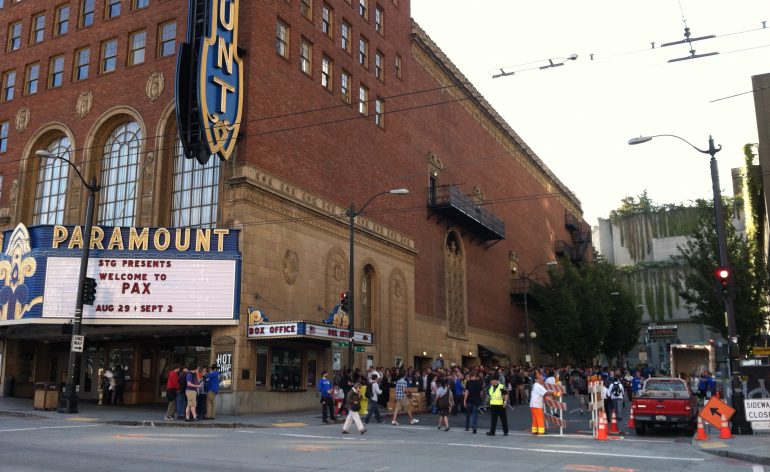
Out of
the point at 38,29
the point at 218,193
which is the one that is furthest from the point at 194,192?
the point at 38,29

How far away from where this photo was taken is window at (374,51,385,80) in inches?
1684

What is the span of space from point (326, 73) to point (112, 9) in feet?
36.8

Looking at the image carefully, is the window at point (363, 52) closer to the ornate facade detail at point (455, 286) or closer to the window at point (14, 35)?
the ornate facade detail at point (455, 286)

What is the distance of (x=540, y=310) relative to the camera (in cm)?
6669

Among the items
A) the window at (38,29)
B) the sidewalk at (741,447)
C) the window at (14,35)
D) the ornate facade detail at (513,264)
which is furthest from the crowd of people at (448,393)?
the window at (14,35)

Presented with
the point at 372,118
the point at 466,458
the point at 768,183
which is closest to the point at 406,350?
the point at 372,118

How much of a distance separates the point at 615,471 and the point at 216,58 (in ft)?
75.3

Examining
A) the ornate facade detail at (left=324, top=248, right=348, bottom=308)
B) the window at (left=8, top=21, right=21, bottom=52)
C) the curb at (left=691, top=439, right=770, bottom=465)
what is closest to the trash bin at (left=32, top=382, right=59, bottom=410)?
the ornate facade detail at (left=324, top=248, right=348, bottom=308)

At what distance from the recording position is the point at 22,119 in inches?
1481

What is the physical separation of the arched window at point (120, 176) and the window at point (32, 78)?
7105 mm

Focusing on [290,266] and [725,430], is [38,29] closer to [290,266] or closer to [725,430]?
[290,266]

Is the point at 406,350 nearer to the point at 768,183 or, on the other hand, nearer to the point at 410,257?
the point at 410,257

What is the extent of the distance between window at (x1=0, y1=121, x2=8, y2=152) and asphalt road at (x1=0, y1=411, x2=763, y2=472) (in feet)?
70.9

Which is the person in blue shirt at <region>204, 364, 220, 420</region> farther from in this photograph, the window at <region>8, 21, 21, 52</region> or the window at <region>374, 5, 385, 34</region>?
the window at <region>374, 5, 385, 34</region>
